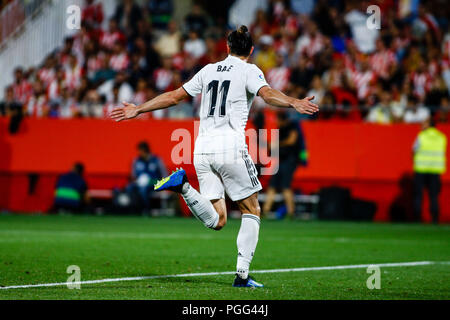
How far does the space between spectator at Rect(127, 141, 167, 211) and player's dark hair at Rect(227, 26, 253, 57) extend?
12477 millimetres

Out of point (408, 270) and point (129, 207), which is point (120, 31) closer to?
point (129, 207)

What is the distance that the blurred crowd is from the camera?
70.2 feet

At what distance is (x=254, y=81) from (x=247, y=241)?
4.73 ft

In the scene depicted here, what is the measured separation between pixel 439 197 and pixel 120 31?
10.4m

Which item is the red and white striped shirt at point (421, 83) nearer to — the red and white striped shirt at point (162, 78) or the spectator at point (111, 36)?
the red and white striped shirt at point (162, 78)

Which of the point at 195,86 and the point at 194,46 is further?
the point at 194,46

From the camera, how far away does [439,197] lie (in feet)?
68.9

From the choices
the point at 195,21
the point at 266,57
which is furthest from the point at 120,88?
the point at 195,21

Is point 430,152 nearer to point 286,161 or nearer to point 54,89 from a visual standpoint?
point 286,161

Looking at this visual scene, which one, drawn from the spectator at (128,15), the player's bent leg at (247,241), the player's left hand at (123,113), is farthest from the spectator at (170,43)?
the player's bent leg at (247,241)

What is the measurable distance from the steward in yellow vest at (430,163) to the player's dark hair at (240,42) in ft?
39.7

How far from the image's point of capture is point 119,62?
24875mm

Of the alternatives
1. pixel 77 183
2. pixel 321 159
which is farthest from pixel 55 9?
pixel 321 159

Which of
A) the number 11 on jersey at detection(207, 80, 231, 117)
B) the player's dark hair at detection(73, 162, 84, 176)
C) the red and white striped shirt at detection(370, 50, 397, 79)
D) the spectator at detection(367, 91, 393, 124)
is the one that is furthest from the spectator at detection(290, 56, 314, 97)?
the number 11 on jersey at detection(207, 80, 231, 117)
